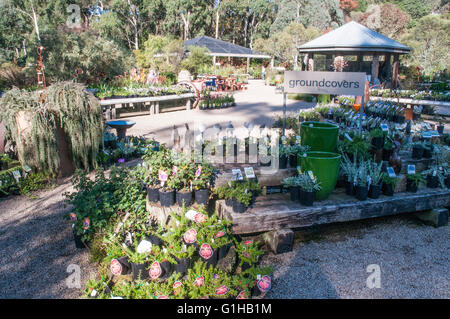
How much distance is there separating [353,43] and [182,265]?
1365cm

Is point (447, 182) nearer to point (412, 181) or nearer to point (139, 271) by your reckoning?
point (412, 181)

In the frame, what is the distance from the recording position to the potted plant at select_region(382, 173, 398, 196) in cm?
334

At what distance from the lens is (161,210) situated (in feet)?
10.3

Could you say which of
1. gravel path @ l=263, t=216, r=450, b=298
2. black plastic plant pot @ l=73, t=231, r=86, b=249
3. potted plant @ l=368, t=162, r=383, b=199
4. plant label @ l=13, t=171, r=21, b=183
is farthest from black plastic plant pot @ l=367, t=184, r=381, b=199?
plant label @ l=13, t=171, r=21, b=183

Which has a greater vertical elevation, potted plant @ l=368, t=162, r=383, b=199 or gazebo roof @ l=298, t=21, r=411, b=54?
gazebo roof @ l=298, t=21, r=411, b=54

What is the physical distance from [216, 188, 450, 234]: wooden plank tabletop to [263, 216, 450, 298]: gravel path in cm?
22

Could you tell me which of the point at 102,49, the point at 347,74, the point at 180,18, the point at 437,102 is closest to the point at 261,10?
the point at 180,18

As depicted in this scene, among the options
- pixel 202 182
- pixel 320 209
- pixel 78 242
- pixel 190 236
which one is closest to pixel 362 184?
pixel 320 209

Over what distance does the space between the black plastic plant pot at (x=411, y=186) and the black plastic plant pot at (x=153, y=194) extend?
258 cm

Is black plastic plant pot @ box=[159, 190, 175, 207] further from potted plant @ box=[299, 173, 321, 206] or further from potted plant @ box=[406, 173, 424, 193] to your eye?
potted plant @ box=[406, 173, 424, 193]

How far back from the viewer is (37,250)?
117 inches

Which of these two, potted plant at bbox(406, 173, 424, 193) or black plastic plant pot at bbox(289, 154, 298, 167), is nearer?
potted plant at bbox(406, 173, 424, 193)
